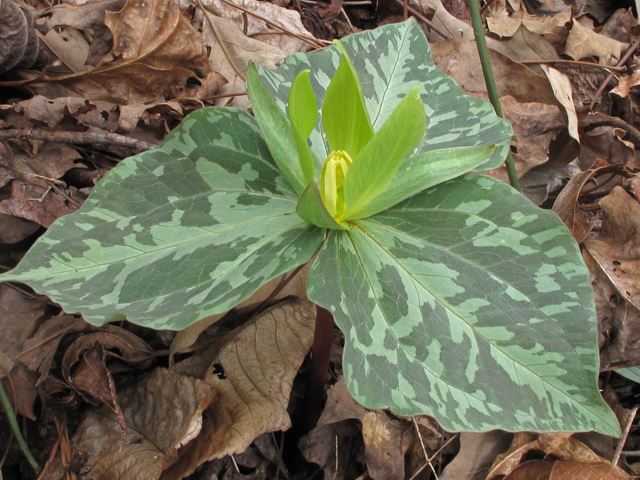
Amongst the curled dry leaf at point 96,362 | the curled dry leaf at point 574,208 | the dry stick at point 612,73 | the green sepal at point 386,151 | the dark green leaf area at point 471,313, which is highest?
the green sepal at point 386,151

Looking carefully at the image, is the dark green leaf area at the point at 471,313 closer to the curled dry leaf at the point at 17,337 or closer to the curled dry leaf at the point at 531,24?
the curled dry leaf at the point at 17,337

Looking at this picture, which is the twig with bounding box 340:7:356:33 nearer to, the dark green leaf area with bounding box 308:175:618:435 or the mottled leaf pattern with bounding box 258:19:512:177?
the mottled leaf pattern with bounding box 258:19:512:177

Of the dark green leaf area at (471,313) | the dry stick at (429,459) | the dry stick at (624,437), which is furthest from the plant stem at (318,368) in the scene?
the dry stick at (624,437)

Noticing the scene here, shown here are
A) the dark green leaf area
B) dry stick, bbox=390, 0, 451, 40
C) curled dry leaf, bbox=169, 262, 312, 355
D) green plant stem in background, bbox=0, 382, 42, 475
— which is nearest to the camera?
the dark green leaf area

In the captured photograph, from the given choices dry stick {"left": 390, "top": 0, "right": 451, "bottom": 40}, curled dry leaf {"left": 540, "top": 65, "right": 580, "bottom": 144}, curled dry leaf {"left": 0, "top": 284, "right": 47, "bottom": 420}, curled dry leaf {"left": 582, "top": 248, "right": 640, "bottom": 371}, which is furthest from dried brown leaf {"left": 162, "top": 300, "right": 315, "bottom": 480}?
dry stick {"left": 390, "top": 0, "right": 451, "bottom": 40}

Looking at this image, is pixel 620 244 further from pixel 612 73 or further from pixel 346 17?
pixel 346 17

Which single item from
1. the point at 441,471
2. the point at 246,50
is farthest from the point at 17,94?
the point at 441,471

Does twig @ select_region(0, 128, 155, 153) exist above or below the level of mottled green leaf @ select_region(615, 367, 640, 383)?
above
